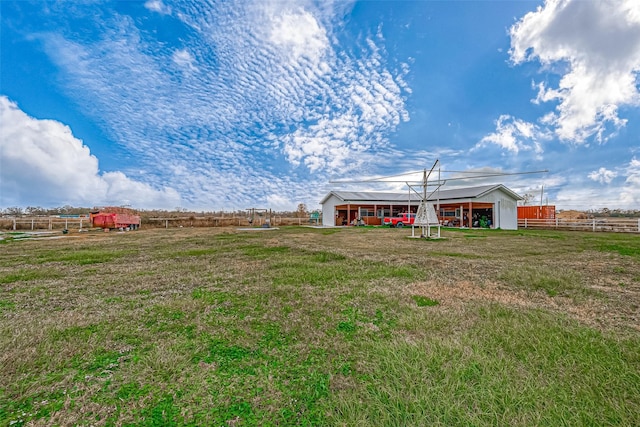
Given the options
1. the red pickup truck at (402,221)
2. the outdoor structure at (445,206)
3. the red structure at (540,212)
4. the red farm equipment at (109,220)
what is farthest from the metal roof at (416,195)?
the red farm equipment at (109,220)

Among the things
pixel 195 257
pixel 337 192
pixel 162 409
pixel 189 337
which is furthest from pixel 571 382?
pixel 337 192

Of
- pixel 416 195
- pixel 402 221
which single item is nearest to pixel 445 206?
pixel 416 195

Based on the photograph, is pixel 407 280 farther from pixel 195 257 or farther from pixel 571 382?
pixel 195 257

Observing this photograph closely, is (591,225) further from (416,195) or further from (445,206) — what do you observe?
(416,195)

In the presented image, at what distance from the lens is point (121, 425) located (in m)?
1.99

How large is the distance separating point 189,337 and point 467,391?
124 inches

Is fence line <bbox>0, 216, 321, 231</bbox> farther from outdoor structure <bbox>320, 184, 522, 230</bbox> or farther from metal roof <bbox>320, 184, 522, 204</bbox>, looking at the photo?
metal roof <bbox>320, 184, 522, 204</bbox>

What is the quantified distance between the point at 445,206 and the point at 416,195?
144 inches

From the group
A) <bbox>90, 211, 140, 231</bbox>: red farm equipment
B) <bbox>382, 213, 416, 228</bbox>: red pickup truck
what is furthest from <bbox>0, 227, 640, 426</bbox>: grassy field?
<bbox>90, 211, 140, 231</bbox>: red farm equipment

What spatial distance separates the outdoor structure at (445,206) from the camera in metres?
25.8

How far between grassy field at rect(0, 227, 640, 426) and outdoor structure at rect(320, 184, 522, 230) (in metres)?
21.7

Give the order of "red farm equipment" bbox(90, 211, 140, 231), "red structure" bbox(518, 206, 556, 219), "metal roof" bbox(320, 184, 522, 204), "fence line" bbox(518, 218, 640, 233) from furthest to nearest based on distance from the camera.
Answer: "red structure" bbox(518, 206, 556, 219)
"metal roof" bbox(320, 184, 522, 204)
"red farm equipment" bbox(90, 211, 140, 231)
"fence line" bbox(518, 218, 640, 233)

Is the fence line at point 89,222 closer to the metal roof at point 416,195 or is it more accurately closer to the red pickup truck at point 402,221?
the metal roof at point 416,195

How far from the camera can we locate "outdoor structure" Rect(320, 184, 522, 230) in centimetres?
2577
